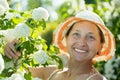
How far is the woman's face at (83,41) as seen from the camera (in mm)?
4047

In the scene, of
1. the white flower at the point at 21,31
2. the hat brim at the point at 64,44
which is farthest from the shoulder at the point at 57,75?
the white flower at the point at 21,31

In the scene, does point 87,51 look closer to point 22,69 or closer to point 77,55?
point 77,55

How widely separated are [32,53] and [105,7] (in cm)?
653

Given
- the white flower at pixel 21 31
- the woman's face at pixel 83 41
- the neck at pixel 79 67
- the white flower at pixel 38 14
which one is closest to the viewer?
the white flower at pixel 21 31

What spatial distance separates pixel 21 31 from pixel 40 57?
→ 0.68 feet

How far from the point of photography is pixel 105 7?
32.5 feet

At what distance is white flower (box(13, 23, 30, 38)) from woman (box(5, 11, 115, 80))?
0.72 m

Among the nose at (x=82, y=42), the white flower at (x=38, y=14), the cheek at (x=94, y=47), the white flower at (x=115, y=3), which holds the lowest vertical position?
the white flower at (x=115, y=3)

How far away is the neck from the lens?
13.7 feet

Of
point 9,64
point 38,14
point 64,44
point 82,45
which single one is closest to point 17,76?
point 9,64

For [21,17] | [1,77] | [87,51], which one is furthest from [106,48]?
[1,77]

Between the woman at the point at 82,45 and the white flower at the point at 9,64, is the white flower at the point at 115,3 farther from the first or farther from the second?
the white flower at the point at 9,64

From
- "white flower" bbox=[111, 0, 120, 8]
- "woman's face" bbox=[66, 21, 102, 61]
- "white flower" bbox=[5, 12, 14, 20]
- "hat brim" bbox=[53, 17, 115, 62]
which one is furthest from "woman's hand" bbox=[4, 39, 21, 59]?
"white flower" bbox=[111, 0, 120, 8]

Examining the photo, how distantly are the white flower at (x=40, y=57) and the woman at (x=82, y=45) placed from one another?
0.61 metres
